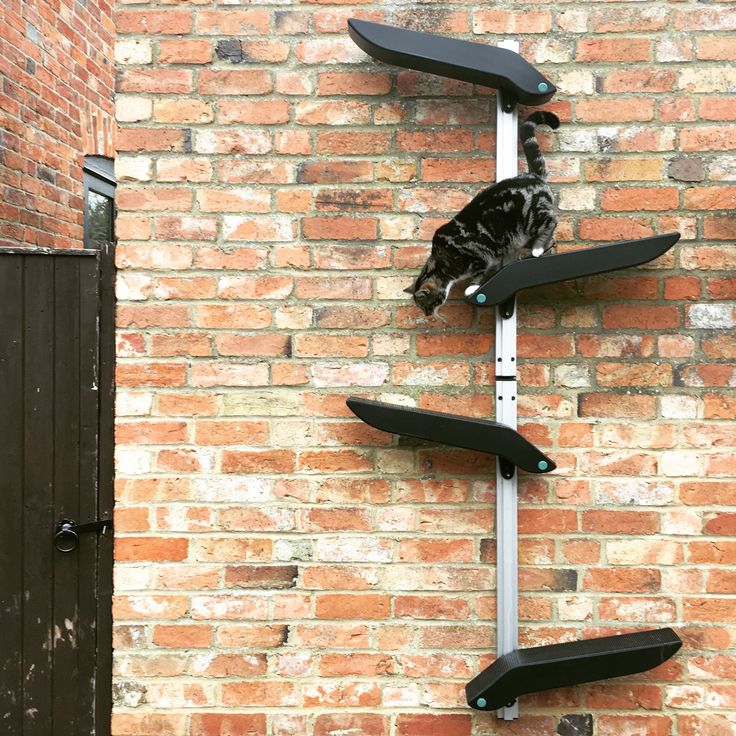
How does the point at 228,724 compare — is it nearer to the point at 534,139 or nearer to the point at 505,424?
the point at 505,424

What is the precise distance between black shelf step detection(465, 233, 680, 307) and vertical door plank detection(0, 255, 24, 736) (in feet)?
4.83

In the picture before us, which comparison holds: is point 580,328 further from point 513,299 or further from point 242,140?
point 242,140

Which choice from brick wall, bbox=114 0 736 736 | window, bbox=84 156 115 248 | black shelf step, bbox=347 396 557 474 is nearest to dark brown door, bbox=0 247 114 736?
brick wall, bbox=114 0 736 736

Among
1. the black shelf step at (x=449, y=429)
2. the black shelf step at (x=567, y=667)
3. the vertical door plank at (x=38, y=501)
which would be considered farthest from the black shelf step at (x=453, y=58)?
the black shelf step at (x=567, y=667)

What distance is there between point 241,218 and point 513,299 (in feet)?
2.60

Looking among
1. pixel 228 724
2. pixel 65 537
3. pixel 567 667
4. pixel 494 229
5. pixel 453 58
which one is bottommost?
pixel 228 724

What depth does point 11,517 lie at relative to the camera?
2.25 meters

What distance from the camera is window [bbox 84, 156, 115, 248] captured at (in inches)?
159

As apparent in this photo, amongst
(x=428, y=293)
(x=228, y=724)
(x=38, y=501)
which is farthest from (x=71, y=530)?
(x=428, y=293)

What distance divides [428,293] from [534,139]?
A: 51 cm

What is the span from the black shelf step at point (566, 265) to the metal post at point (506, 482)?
100 mm

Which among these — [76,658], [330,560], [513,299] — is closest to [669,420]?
[513,299]

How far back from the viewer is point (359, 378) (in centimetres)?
196

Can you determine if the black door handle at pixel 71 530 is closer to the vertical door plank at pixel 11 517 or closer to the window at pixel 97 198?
the vertical door plank at pixel 11 517
